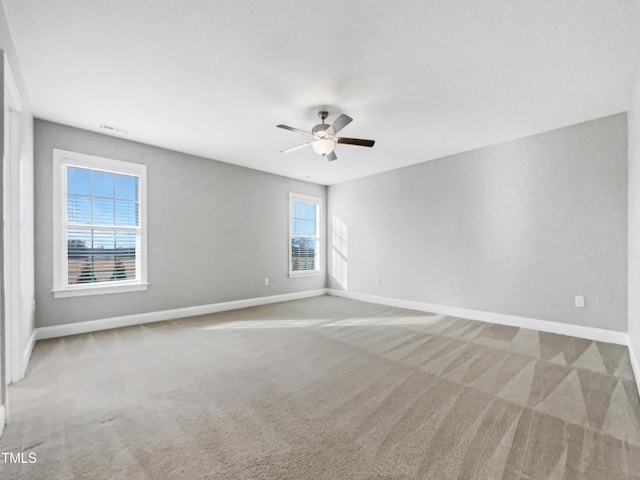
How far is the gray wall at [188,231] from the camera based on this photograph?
3533mm

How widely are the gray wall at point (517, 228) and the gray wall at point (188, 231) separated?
85.5 inches

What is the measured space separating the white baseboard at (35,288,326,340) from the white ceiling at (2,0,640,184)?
2.60m

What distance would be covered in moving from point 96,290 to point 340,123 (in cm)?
384

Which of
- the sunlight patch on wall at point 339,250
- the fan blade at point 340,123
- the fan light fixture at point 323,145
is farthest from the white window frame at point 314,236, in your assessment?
the fan blade at point 340,123

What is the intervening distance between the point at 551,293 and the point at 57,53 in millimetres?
5799

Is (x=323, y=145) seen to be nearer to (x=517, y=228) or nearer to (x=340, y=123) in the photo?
(x=340, y=123)

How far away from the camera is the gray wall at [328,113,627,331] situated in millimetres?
3369

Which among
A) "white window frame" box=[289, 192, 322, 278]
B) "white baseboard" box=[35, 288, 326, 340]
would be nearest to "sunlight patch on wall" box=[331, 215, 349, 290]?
"white window frame" box=[289, 192, 322, 278]

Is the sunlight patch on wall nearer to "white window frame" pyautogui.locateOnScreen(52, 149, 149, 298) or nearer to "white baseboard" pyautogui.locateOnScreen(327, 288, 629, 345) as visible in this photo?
"white baseboard" pyautogui.locateOnScreen(327, 288, 629, 345)

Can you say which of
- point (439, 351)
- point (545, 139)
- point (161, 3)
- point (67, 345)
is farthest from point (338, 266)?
point (161, 3)

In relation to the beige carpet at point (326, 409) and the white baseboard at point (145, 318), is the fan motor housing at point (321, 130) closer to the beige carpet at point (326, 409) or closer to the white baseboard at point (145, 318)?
the beige carpet at point (326, 409)

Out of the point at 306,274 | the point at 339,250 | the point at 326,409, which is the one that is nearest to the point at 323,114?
the point at 326,409

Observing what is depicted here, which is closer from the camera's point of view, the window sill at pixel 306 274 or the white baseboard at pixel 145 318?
the white baseboard at pixel 145 318

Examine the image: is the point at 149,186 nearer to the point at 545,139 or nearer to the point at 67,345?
the point at 67,345
